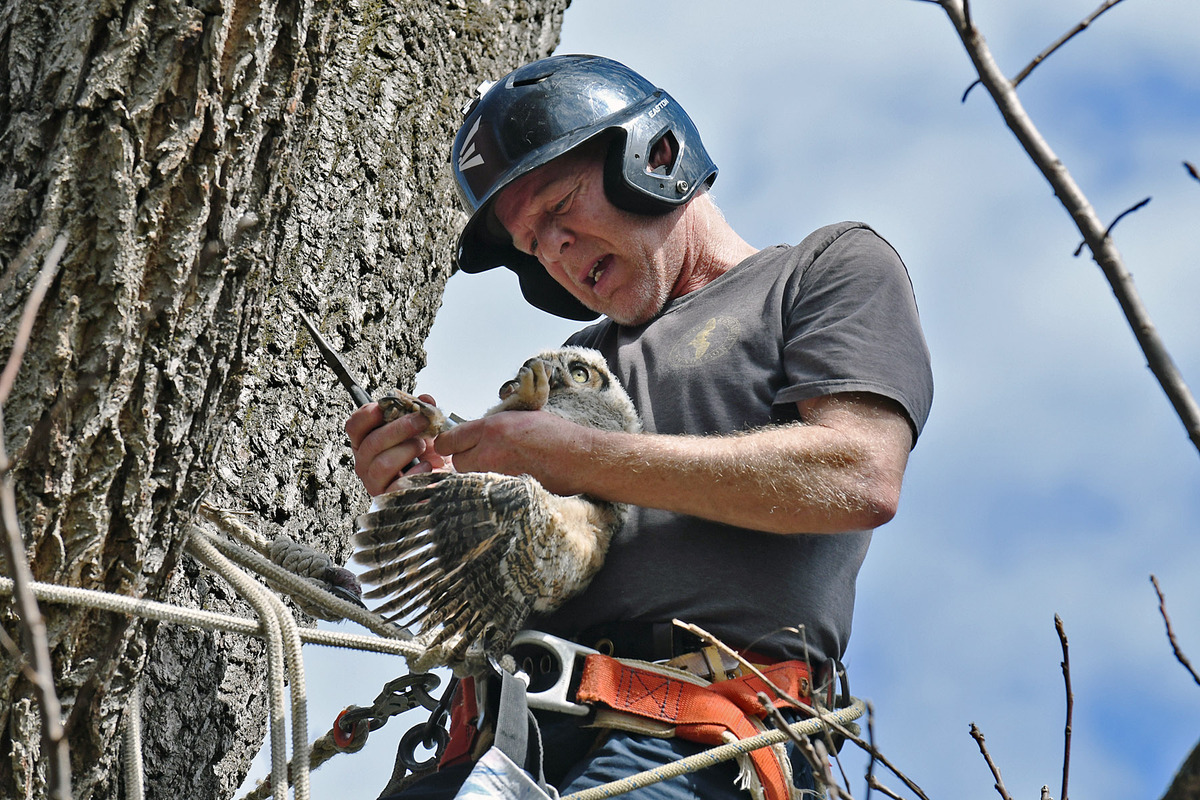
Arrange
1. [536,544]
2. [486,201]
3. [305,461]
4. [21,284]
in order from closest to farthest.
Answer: [21,284] < [536,544] < [305,461] < [486,201]

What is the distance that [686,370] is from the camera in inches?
98.5

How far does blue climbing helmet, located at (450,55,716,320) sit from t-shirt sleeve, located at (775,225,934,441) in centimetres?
58

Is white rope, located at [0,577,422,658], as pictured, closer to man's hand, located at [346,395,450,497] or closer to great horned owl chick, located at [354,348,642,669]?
great horned owl chick, located at [354,348,642,669]

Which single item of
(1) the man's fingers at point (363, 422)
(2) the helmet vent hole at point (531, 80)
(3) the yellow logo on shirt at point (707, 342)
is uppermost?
(2) the helmet vent hole at point (531, 80)

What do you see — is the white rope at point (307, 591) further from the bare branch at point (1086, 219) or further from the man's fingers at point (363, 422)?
the bare branch at point (1086, 219)

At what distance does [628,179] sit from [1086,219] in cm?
193

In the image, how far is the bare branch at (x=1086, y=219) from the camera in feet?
3.13

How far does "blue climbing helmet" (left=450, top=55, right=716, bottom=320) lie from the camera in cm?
289

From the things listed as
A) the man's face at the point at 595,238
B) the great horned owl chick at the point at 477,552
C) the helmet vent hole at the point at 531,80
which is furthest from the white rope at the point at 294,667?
the helmet vent hole at the point at 531,80

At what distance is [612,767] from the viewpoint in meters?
1.99

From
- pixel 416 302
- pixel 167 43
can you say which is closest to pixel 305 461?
pixel 416 302

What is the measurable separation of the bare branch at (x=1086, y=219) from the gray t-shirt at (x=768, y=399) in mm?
1191

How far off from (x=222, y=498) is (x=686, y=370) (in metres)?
1.05

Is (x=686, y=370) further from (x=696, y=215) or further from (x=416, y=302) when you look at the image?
(x=416, y=302)
